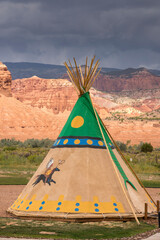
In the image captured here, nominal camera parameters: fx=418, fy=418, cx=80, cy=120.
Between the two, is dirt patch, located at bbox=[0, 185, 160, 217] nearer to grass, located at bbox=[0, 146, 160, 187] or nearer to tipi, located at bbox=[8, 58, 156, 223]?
grass, located at bbox=[0, 146, 160, 187]

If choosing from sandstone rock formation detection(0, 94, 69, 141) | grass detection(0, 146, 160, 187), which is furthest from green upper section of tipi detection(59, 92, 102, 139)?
sandstone rock formation detection(0, 94, 69, 141)

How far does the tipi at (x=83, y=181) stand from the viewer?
38.8 feet

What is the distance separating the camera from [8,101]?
8938cm

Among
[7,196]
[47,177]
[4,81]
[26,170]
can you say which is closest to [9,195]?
[7,196]

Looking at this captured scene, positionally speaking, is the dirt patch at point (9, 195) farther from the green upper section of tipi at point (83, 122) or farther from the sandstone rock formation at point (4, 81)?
the sandstone rock formation at point (4, 81)

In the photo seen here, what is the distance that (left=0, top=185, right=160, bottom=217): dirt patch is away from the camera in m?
14.8

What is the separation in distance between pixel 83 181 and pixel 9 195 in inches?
278

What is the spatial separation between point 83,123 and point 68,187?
2.26 metres

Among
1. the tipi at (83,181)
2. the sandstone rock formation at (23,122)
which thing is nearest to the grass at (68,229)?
the tipi at (83,181)

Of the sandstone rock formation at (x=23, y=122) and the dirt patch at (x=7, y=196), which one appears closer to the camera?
the dirt patch at (x=7, y=196)

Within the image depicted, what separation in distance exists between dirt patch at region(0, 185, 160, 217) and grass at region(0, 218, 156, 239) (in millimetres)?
2316

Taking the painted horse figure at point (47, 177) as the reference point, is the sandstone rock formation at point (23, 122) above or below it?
below

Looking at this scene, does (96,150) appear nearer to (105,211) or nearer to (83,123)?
(83,123)

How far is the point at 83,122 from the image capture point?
13.4m
